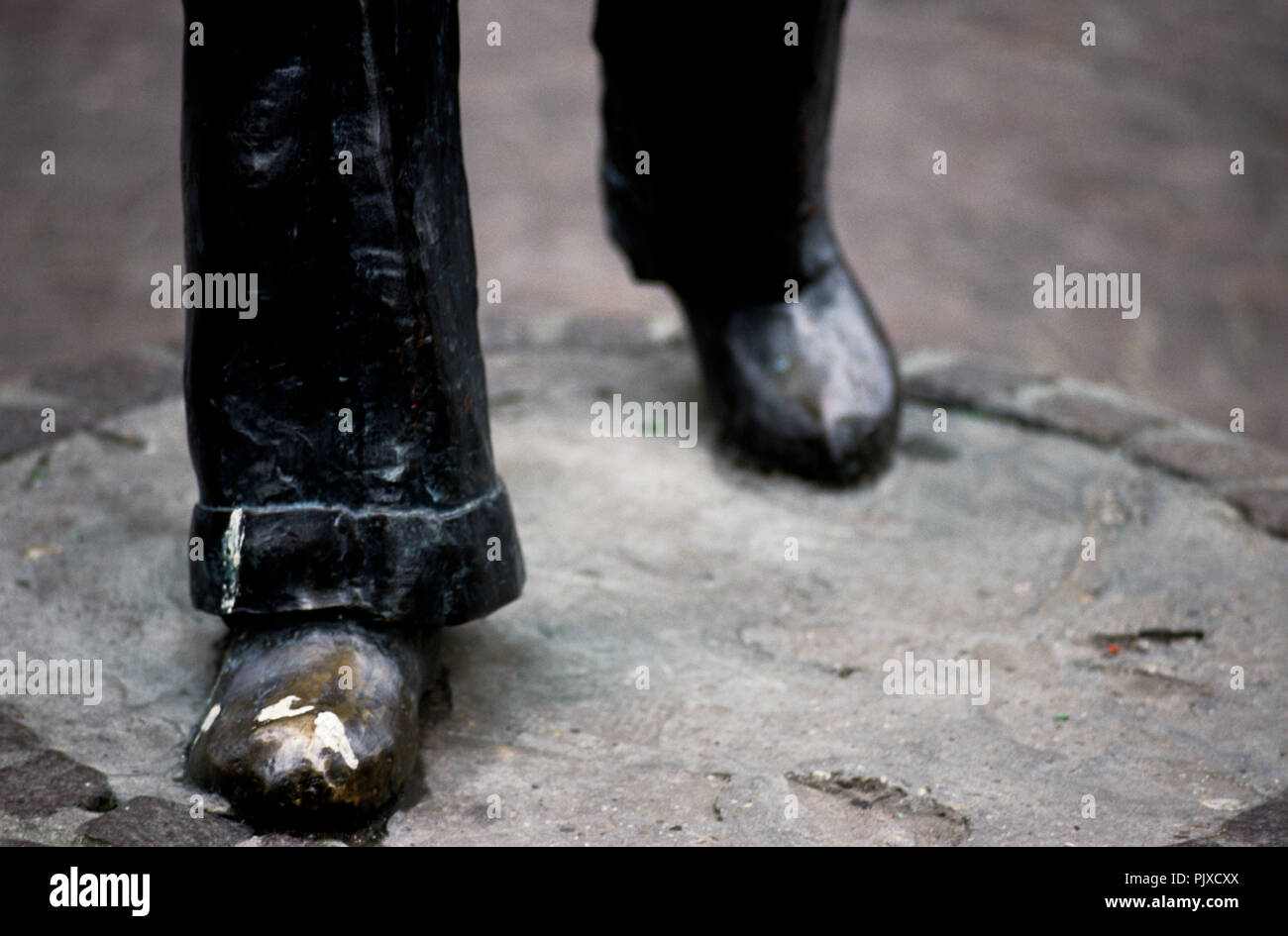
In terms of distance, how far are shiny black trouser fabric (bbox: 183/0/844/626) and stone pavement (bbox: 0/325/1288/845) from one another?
166 millimetres

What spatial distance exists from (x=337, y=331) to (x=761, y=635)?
22.9 inches

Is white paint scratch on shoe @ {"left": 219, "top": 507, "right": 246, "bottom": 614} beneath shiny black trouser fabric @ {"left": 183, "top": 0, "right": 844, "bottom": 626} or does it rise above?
beneath

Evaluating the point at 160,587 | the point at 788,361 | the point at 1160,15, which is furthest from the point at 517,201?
the point at 1160,15

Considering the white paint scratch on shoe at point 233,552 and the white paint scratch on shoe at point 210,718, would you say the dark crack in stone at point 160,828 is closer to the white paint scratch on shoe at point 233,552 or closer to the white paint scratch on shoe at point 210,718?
the white paint scratch on shoe at point 210,718

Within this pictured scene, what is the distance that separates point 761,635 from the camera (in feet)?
5.34

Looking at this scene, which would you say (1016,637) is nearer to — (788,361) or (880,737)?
(880,737)

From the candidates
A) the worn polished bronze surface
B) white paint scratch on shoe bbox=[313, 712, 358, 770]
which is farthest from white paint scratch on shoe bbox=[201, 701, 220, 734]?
white paint scratch on shoe bbox=[313, 712, 358, 770]

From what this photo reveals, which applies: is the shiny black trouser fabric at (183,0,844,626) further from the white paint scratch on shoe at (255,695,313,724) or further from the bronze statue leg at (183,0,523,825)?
the white paint scratch on shoe at (255,695,313,724)

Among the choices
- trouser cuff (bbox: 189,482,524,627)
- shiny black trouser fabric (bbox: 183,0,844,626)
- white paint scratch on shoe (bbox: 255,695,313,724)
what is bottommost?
white paint scratch on shoe (bbox: 255,695,313,724)

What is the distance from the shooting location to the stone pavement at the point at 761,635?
1299 mm

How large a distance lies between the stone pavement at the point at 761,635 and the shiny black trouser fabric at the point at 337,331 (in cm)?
17

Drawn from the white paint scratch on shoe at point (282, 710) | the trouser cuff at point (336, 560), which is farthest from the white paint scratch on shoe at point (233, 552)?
the white paint scratch on shoe at point (282, 710)

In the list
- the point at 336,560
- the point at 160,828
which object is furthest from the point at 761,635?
the point at 160,828

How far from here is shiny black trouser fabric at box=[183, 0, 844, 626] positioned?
49.6 inches
